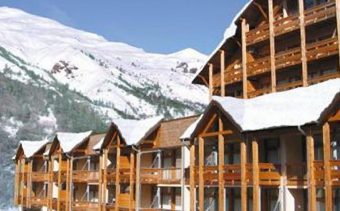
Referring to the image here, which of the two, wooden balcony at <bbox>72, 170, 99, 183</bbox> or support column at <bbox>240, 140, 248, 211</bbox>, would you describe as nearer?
support column at <bbox>240, 140, 248, 211</bbox>

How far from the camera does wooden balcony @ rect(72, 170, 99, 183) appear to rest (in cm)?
4743

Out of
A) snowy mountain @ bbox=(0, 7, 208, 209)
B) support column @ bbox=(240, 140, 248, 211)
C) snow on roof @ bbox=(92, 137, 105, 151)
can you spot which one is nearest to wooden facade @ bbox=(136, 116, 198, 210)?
snow on roof @ bbox=(92, 137, 105, 151)

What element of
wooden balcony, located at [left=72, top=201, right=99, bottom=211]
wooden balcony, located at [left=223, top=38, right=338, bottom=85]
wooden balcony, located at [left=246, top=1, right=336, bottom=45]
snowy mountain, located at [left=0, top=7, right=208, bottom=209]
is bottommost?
wooden balcony, located at [left=72, top=201, right=99, bottom=211]

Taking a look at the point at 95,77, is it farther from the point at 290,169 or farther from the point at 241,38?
the point at 290,169

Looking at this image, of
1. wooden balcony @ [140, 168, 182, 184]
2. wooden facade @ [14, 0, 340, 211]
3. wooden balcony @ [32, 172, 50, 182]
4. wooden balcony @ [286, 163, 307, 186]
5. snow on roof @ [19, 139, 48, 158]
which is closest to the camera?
wooden facade @ [14, 0, 340, 211]

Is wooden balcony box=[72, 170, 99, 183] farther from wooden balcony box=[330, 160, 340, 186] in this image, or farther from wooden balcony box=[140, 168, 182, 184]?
wooden balcony box=[330, 160, 340, 186]

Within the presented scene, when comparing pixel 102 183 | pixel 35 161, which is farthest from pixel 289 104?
pixel 35 161

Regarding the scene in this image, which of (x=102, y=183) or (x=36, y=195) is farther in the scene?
(x=36, y=195)

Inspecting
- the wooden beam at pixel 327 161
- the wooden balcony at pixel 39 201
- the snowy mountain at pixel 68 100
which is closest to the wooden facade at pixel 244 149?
the wooden beam at pixel 327 161

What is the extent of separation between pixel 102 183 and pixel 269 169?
770 inches

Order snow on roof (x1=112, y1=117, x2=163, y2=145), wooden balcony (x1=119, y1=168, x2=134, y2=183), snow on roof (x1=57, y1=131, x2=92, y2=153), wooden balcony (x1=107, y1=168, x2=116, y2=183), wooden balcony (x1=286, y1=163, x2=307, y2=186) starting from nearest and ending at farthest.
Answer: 1. wooden balcony (x1=286, y1=163, x2=307, y2=186)
2. snow on roof (x1=112, y1=117, x2=163, y2=145)
3. wooden balcony (x1=119, y1=168, x2=134, y2=183)
4. wooden balcony (x1=107, y1=168, x2=116, y2=183)
5. snow on roof (x1=57, y1=131, x2=92, y2=153)

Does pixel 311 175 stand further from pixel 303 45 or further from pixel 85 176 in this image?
pixel 85 176

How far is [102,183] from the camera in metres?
45.6

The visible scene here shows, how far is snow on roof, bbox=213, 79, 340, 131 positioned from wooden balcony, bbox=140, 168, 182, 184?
8.65 metres
